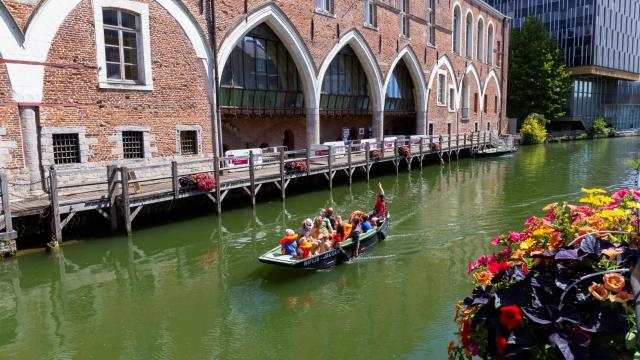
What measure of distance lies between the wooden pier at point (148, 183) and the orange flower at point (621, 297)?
11370 millimetres

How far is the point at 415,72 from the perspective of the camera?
30.9 metres

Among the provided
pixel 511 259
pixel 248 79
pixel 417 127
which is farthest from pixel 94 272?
pixel 417 127

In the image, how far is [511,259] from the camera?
9.32 feet

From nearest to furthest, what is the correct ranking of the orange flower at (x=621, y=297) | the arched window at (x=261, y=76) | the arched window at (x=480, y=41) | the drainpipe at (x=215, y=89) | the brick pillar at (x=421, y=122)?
the orange flower at (x=621, y=297) → the drainpipe at (x=215, y=89) → the arched window at (x=261, y=76) → the brick pillar at (x=421, y=122) → the arched window at (x=480, y=41)

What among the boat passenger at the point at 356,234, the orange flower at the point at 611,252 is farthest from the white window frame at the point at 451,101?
the orange flower at the point at 611,252

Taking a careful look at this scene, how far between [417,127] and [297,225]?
20.4m

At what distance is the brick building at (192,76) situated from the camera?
42.3 feet

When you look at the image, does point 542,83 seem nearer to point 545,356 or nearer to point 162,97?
point 162,97

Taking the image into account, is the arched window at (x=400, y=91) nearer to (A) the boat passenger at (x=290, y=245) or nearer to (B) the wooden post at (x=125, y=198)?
(B) the wooden post at (x=125, y=198)

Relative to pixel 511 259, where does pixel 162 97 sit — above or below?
above

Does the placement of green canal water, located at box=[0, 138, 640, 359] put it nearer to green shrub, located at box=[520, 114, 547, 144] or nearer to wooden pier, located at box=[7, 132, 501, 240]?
wooden pier, located at box=[7, 132, 501, 240]

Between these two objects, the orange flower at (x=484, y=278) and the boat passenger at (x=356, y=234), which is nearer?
the orange flower at (x=484, y=278)

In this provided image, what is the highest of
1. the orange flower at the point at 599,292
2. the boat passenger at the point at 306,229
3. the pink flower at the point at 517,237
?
the pink flower at the point at 517,237

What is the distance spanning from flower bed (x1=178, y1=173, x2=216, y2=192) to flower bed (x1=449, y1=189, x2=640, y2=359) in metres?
12.1
